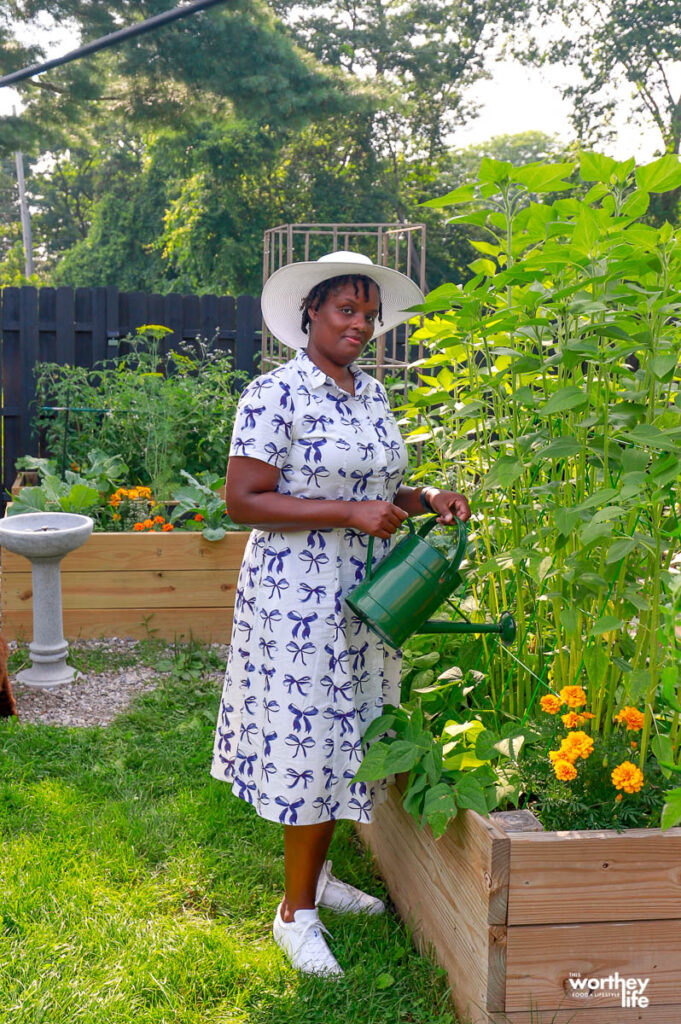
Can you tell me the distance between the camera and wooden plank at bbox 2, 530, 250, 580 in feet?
12.5

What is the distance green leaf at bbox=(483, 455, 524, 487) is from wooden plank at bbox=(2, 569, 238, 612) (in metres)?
2.39

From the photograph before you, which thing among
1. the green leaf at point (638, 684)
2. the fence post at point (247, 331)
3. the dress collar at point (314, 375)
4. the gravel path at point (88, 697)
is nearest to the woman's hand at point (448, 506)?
the dress collar at point (314, 375)

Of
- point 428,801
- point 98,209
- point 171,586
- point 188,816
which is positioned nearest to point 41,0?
point 171,586

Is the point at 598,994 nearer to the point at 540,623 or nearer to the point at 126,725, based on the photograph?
the point at 540,623

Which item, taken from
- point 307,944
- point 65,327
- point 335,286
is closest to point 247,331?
point 65,327

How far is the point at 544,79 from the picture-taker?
17.8 m

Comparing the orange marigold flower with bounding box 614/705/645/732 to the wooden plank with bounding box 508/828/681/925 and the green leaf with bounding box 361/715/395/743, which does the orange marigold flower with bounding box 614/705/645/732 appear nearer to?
the wooden plank with bounding box 508/828/681/925

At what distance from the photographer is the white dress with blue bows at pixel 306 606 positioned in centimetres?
175

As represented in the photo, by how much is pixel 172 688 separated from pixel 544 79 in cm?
1773

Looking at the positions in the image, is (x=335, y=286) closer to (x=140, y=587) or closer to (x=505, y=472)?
(x=505, y=472)

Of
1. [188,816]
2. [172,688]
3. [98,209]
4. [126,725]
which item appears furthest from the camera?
[98,209]

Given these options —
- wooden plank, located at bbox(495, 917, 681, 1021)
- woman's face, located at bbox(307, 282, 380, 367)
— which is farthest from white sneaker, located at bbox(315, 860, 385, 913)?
woman's face, located at bbox(307, 282, 380, 367)

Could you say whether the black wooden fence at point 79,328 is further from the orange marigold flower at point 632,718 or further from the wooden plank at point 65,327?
the orange marigold flower at point 632,718

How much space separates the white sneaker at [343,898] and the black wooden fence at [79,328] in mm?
4988
